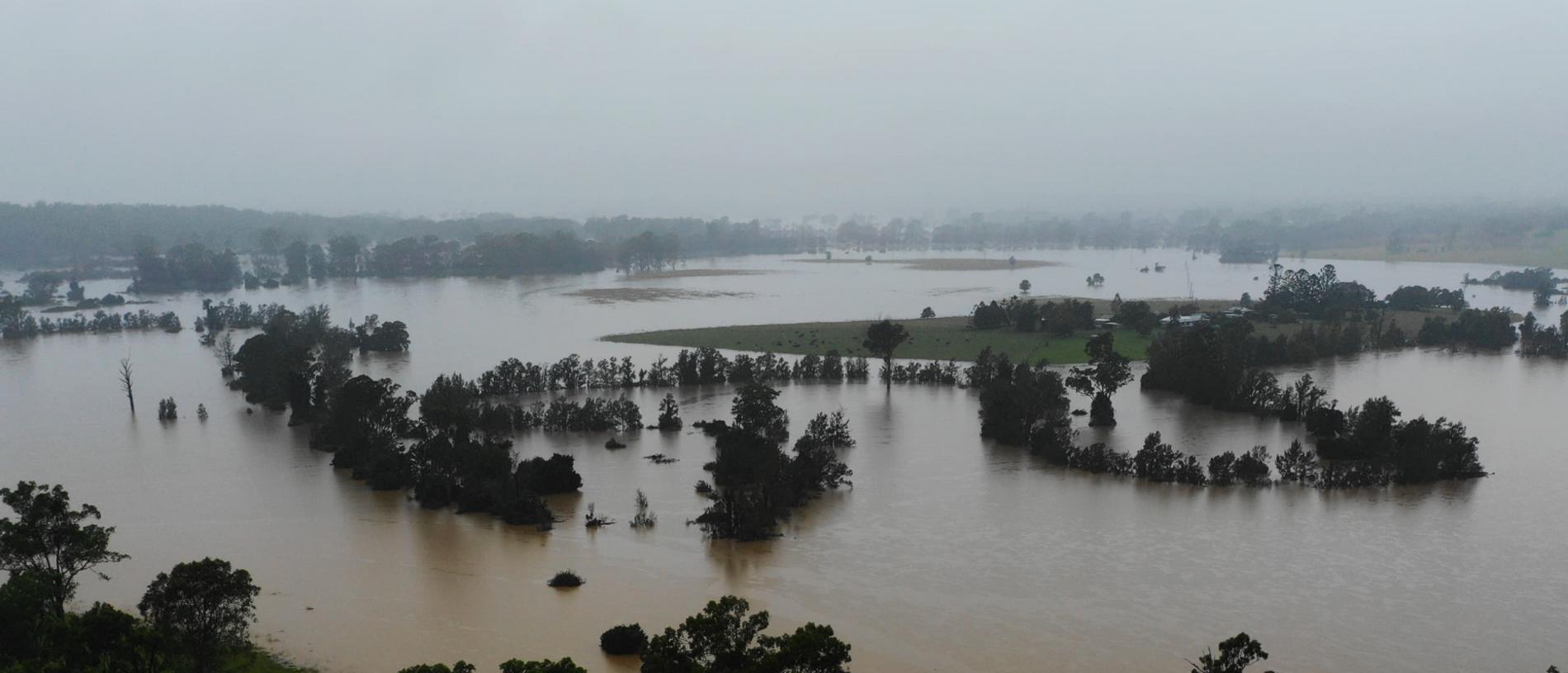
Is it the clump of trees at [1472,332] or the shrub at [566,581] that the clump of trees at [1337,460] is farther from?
the clump of trees at [1472,332]

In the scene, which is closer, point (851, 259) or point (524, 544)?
point (524, 544)

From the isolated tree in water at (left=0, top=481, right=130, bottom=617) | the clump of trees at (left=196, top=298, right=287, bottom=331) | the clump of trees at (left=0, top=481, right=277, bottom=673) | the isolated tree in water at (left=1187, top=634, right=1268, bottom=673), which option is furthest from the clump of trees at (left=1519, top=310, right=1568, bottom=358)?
the clump of trees at (left=196, top=298, right=287, bottom=331)

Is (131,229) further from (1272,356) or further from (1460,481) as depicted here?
(1460,481)

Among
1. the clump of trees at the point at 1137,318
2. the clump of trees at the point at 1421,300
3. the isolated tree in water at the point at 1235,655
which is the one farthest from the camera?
the clump of trees at the point at 1421,300

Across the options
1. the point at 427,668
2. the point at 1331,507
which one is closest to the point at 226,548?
the point at 427,668

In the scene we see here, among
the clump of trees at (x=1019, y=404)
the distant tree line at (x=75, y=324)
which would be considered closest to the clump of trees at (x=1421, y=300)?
the clump of trees at (x=1019, y=404)

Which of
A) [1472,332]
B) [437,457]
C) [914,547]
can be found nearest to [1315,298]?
[1472,332]

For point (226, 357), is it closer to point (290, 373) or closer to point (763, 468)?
point (290, 373)
